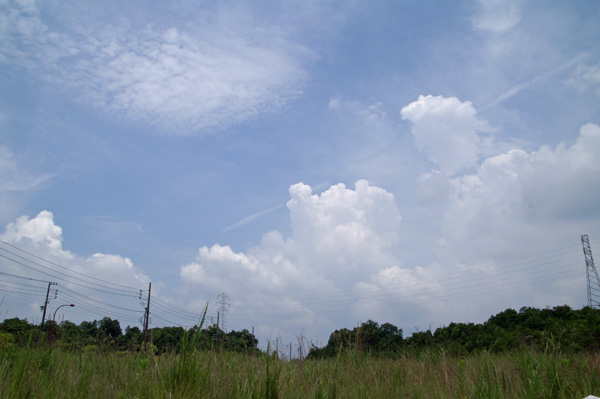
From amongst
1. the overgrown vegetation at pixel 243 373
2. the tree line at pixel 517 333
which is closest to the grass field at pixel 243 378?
the overgrown vegetation at pixel 243 373

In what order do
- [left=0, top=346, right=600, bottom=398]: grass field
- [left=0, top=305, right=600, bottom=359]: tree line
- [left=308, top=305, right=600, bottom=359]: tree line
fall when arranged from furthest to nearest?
[left=308, top=305, right=600, bottom=359]: tree line
[left=0, top=305, right=600, bottom=359]: tree line
[left=0, top=346, right=600, bottom=398]: grass field

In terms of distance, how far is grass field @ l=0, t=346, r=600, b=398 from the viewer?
4406mm

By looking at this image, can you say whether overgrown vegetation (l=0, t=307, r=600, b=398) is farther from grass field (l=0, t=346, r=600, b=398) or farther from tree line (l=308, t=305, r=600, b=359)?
tree line (l=308, t=305, r=600, b=359)

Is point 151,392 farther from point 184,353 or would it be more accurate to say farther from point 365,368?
point 365,368

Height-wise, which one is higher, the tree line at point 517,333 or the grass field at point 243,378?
the tree line at point 517,333

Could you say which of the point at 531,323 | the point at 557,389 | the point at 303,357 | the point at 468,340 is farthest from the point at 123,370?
the point at 531,323

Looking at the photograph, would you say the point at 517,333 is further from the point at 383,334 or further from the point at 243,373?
the point at 243,373

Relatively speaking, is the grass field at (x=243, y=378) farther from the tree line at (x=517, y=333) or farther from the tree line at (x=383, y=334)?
the tree line at (x=517, y=333)

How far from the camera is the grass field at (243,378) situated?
441 centimetres

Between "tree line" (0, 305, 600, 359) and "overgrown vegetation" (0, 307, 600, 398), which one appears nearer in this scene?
"overgrown vegetation" (0, 307, 600, 398)

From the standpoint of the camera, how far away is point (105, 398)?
480cm

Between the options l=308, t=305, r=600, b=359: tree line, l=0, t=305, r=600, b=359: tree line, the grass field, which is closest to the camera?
the grass field

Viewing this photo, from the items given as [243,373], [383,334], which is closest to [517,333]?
[383,334]

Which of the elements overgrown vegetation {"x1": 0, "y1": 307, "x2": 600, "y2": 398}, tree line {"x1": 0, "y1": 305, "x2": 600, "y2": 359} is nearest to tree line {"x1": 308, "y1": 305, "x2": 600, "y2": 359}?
tree line {"x1": 0, "y1": 305, "x2": 600, "y2": 359}
